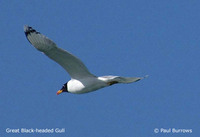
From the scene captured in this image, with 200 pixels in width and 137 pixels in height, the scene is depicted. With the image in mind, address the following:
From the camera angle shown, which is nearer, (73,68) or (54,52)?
(54,52)

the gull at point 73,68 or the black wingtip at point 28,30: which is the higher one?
the black wingtip at point 28,30

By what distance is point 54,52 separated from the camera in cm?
1259

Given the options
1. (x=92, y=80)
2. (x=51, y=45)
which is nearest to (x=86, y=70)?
(x=92, y=80)

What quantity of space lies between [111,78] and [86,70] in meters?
0.63

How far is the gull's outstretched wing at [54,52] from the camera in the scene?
12445 millimetres

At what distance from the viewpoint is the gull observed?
1248 centimetres

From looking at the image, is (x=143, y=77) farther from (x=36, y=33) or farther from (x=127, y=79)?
(x=36, y=33)

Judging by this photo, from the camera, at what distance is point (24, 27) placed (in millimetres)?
12562

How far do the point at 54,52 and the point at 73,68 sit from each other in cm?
79

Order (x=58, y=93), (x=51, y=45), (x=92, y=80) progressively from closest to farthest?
1. (x=51, y=45)
2. (x=92, y=80)
3. (x=58, y=93)

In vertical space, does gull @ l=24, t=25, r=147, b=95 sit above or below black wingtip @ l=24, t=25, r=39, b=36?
below

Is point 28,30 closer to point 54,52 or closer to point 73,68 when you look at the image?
point 54,52

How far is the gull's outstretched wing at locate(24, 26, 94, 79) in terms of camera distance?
1245cm

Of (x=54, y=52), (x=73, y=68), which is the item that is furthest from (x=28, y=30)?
(x=73, y=68)
